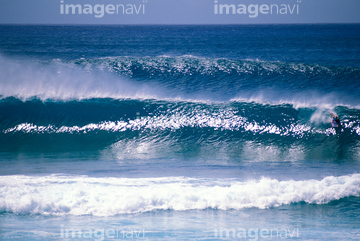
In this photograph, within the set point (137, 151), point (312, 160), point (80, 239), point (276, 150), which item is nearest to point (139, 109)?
point (137, 151)

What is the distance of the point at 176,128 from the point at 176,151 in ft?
3.83

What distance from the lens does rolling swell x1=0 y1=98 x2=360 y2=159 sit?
7816 mm

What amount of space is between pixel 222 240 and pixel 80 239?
1.59 metres

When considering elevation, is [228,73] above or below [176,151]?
above

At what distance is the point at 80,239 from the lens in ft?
12.8

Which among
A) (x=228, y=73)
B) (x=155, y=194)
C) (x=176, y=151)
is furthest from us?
(x=228, y=73)

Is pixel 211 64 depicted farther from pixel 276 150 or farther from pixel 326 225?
pixel 326 225

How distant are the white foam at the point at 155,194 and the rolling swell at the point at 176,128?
6.66ft

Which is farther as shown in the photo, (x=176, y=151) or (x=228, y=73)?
(x=228, y=73)

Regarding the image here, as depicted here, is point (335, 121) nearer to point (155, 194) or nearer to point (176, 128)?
point (176, 128)

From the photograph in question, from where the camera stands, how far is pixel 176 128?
28.6 ft

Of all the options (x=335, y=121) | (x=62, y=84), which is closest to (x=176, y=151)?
(x=335, y=121)

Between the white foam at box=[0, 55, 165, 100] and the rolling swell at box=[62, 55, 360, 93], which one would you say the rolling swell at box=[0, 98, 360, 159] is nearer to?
the white foam at box=[0, 55, 165, 100]

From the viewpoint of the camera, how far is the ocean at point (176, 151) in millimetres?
4324
